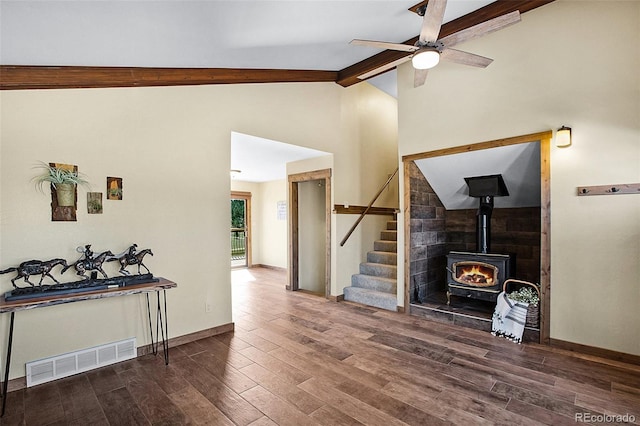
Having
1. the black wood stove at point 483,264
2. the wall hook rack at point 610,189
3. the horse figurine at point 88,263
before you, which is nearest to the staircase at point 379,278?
the black wood stove at point 483,264

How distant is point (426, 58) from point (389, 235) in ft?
12.2

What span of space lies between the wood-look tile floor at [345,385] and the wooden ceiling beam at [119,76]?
2444mm

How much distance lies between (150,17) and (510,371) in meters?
4.03

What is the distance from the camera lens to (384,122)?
6199 millimetres

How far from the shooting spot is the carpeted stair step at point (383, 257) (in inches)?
212

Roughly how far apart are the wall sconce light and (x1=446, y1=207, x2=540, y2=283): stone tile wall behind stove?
1441mm

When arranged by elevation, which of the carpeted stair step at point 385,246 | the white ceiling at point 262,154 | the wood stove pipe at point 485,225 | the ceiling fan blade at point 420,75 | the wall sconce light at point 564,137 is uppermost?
the ceiling fan blade at point 420,75

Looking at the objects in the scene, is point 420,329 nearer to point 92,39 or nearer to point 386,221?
point 386,221

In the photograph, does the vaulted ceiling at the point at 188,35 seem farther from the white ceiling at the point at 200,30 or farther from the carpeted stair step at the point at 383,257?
the carpeted stair step at the point at 383,257

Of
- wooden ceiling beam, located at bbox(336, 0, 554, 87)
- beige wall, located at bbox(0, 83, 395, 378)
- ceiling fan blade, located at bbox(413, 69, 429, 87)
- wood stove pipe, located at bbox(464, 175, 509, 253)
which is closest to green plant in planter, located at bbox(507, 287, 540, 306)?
wood stove pipe, located at bbox(464, 175, 509, 253)

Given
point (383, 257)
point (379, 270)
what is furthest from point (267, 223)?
point (379, 270)

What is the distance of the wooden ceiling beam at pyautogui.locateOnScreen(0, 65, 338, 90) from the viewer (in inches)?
101

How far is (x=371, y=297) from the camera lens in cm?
487

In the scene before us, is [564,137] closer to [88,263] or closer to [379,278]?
[379,278]
